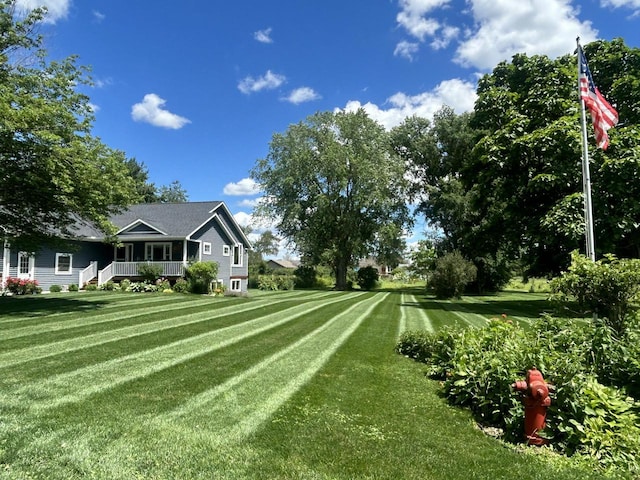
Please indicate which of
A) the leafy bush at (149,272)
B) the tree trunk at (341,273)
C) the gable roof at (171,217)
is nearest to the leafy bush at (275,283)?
the tree trunk at (341,273)

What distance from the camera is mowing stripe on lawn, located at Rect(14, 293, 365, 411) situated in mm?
4484

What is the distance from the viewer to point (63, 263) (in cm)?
2192

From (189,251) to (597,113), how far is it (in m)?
21.5

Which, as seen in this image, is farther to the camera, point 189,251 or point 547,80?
point 189,251

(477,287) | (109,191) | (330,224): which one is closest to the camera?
(109,191)

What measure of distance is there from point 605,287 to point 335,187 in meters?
33.0

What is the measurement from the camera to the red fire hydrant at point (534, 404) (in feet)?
11.9

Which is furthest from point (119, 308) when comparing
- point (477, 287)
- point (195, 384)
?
point (477, 287)

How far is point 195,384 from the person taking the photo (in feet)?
16.7

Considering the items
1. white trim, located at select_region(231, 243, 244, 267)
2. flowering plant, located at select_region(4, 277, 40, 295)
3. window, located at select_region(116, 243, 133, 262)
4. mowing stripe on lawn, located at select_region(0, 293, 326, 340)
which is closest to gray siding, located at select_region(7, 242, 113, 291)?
window, located at select_region(116, 243, 133, 262)

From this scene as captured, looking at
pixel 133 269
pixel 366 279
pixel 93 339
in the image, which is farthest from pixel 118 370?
pixel 366 279

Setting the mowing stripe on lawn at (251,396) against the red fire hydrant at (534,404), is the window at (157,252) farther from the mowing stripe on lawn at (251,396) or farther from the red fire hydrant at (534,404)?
the red fire hydrant at (534,404)

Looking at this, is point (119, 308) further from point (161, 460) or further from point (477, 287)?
point (477, 287)

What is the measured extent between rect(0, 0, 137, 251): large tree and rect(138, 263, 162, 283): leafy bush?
8457 millimetres
